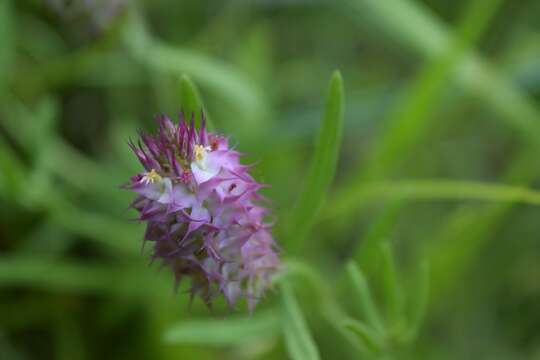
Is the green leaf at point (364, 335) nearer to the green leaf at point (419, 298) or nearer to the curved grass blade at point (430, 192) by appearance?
the green leaf at point (419, 298)

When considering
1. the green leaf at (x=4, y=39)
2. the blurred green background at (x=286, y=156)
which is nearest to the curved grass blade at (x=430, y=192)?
the blurred green background at (x=286, y=156)

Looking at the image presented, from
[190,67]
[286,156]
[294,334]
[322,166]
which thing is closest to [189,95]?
[322,166]

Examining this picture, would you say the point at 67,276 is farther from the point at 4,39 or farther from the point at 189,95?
the point at 189,95

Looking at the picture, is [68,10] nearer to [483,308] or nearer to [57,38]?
[57,38]

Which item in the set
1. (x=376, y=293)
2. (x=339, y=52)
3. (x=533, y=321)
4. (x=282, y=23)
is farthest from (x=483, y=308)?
(x=282, y=23)

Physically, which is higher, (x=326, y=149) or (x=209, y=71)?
(x=209, y=71)

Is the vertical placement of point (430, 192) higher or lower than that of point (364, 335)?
higher

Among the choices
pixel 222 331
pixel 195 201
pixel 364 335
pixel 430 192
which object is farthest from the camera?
pixel 430 192
